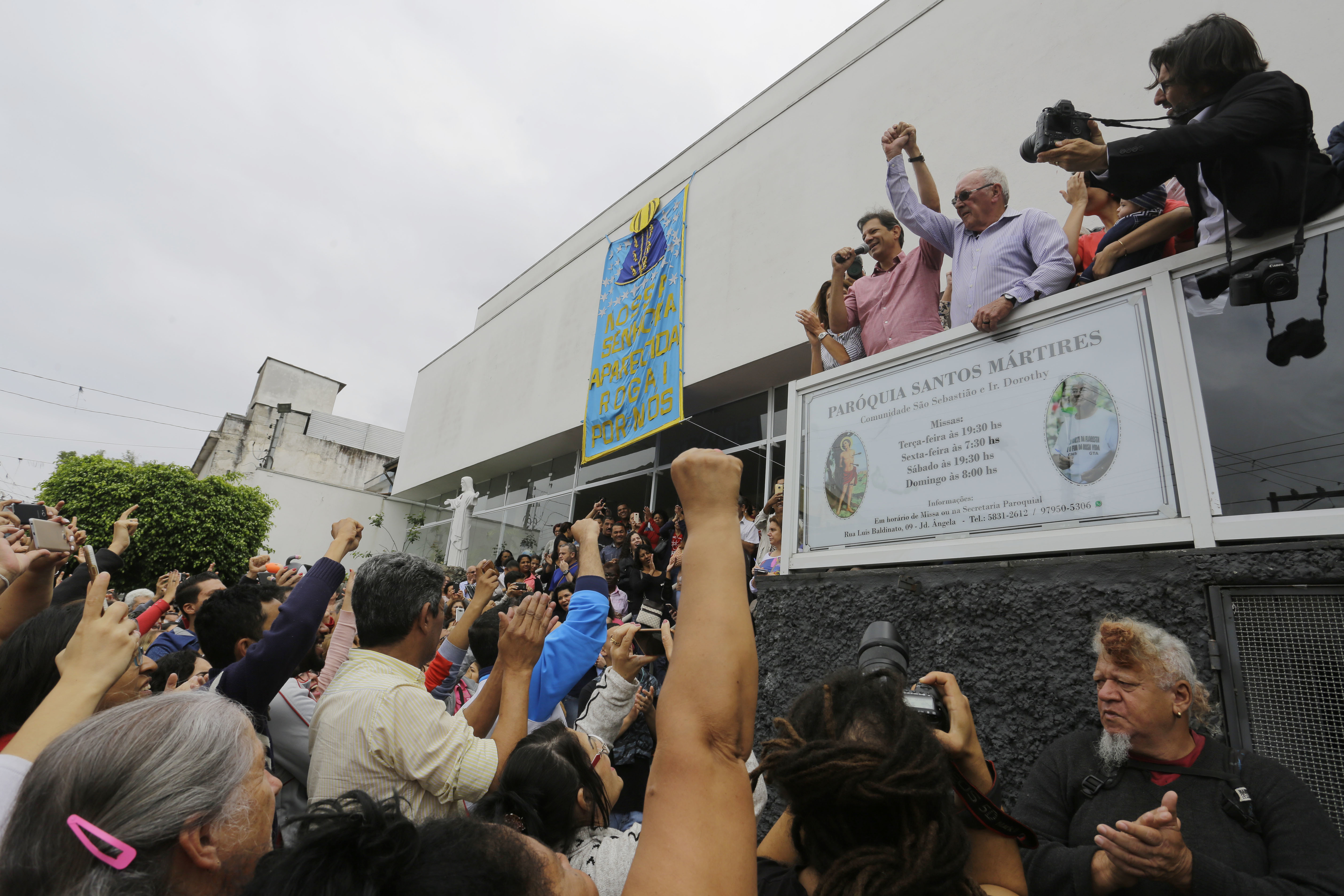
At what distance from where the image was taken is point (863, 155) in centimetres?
814

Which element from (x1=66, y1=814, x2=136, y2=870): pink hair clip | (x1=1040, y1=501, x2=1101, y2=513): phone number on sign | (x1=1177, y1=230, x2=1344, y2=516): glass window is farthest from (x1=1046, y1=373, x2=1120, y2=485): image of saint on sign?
(x1=66, y1=814, x2=136, y2=870): pink hair clip

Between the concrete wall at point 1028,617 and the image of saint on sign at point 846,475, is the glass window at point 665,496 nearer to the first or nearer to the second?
the image of saint on sign at point 846,475

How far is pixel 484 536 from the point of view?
15.7m

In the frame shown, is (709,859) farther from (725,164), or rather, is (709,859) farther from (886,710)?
(725,164)

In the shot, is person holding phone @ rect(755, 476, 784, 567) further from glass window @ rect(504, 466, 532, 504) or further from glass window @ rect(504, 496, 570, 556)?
glass window @ rect(504, 466, 532, 504)

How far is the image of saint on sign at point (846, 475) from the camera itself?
3184mm

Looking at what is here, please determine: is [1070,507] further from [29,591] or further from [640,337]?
[640,337]

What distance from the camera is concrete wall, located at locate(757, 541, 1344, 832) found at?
6.63ft

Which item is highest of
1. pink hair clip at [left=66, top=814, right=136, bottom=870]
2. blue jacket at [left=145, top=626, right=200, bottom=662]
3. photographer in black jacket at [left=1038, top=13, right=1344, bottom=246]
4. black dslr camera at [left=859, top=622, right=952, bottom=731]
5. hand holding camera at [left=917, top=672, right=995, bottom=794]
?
photographer in black jacket at [left=1038, top=13, right=1344, bottom=246]

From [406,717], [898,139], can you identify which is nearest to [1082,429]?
[898,139]

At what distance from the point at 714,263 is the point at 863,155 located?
2.46m

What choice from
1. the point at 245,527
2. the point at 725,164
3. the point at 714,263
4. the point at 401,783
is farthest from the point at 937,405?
the point at 245,527

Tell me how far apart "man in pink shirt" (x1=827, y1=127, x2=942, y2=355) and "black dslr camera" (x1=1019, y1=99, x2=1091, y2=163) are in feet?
3.70

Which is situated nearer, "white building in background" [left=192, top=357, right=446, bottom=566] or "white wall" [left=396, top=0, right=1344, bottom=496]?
"white wall" [left=396, top=0, right=1344, bottom=496]
